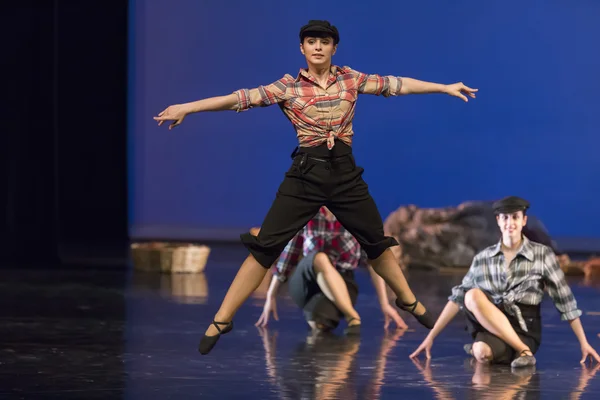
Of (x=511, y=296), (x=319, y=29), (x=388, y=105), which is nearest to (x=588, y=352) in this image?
(x=511, y=296)

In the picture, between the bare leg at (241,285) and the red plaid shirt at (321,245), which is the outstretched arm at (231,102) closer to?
the bare leg at (241,285)

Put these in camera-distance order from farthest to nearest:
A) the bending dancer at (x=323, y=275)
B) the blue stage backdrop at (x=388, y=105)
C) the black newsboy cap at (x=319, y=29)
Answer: the blue stage backdrop at (x=388, y=105), the bending dancer at (x=323, y=275), the black newsboy cap at (x=319, y=29)

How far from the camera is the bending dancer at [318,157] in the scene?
438 centimetres

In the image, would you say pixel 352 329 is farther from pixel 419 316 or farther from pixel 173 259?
pixel 173 259

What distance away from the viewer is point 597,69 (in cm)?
1266

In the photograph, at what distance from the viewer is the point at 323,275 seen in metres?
6.45

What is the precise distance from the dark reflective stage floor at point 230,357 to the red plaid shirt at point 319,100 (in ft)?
3.26

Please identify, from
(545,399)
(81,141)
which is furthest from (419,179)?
(545,399)

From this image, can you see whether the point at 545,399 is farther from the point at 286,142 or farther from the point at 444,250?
the point at 286,142

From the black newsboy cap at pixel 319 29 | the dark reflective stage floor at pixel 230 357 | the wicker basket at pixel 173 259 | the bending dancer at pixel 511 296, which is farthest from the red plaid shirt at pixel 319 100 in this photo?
the wicker basket at pixel 173 259

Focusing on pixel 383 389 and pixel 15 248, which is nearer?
pixel 383 389

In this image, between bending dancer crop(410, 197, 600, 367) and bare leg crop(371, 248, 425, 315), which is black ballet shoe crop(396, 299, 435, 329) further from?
bending dancer crop(410, 197, 600, 367)

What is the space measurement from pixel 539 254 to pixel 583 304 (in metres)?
2.77

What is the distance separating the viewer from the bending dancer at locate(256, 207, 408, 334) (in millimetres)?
6426
